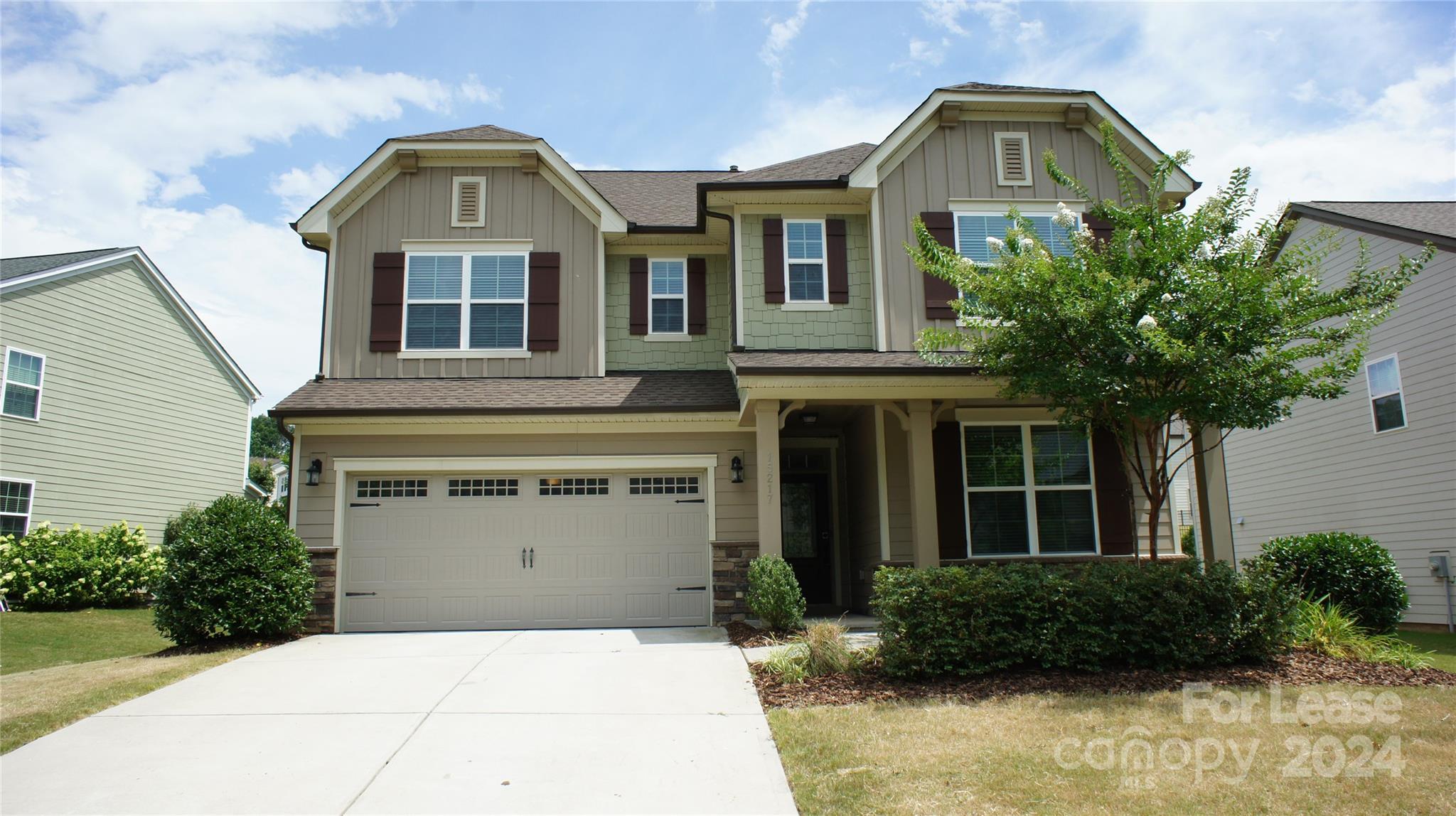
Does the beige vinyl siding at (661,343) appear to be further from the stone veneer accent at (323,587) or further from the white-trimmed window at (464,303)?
the stone veneer accent at (323,587)

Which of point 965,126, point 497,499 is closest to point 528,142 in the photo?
point 497,499

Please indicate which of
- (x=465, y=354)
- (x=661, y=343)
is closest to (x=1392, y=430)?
(x=661, y=343)

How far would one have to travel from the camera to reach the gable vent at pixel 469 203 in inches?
492

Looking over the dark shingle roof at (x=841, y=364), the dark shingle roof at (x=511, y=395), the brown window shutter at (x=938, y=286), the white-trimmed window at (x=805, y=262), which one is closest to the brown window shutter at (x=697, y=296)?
the dark shingle roof at (x=511, y=395)

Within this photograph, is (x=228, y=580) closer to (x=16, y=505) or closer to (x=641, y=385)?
(x=641, y=385)

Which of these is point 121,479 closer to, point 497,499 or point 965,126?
point 497,499

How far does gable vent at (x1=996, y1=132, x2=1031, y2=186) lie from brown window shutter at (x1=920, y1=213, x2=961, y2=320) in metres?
1.04

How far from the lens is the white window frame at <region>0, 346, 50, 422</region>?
47.7 ft

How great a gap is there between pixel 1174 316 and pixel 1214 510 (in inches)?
128

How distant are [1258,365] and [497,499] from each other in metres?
8.33

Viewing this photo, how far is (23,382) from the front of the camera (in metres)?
14.9

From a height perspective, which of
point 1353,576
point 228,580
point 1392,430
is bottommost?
point 1353,576

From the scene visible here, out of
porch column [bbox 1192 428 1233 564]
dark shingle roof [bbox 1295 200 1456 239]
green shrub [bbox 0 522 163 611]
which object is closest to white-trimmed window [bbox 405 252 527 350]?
green shrub [bbox 0 522 163 611]

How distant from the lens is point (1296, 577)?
11.7 metres
